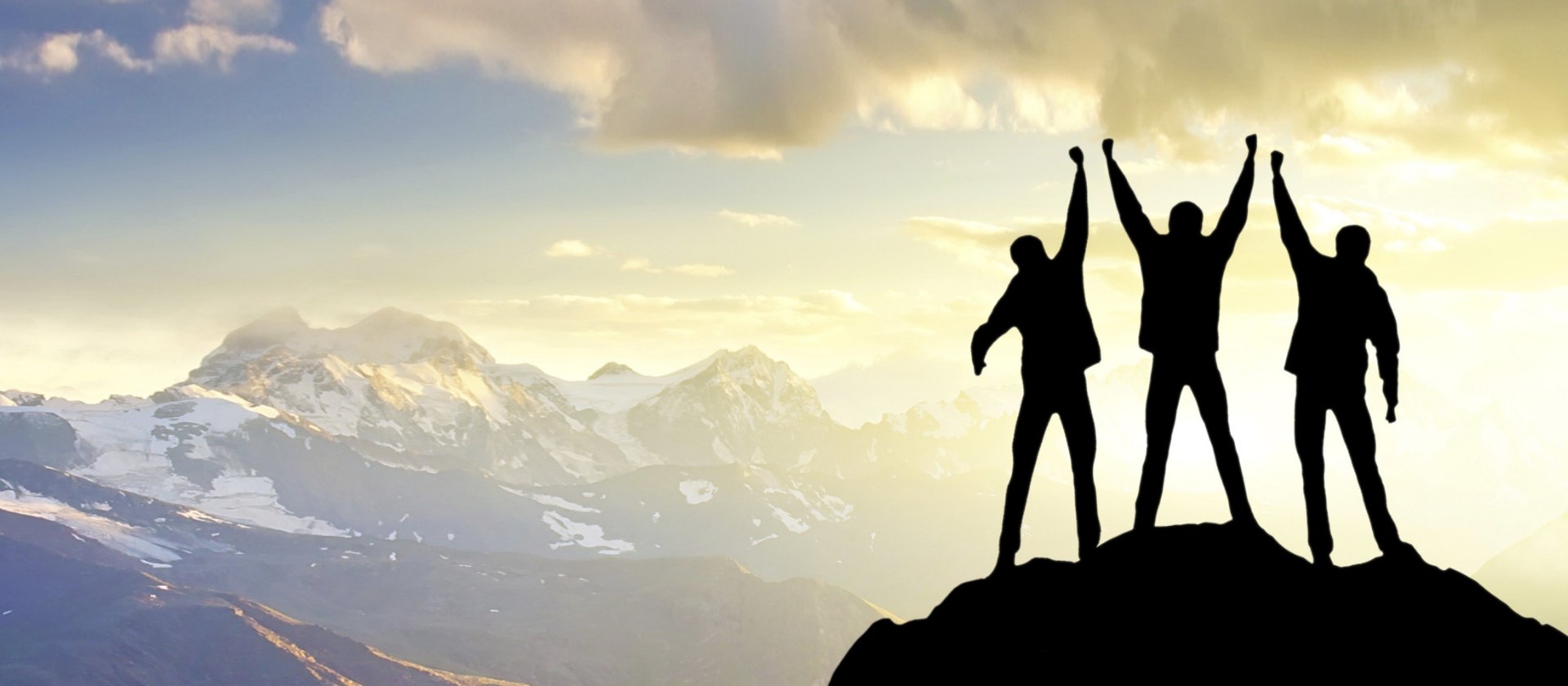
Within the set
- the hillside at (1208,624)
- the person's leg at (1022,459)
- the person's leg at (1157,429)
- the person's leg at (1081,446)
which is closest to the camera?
the hillside at (1208,624)

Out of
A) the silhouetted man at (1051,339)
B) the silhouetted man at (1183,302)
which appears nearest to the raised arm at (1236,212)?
the silhouetted man at (1183,302)

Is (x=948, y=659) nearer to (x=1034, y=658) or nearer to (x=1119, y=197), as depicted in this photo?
(x=1034, y=658)

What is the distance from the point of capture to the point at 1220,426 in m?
19.3

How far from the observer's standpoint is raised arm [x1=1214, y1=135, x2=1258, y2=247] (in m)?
19.1

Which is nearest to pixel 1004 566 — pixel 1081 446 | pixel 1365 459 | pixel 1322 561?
pixel 1081 446

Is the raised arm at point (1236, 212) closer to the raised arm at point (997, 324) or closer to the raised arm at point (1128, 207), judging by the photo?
the raised arm at point (1128, 207)

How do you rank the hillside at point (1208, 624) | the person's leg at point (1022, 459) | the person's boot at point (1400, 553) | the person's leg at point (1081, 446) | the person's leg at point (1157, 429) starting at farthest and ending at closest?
the person's leg at point (1022, 459)
the person's leg at point (1081, 446)
the person's leg at point (1157, 429)
the person's boot at point (1400, 553)
the hillside at point (1208, 624)

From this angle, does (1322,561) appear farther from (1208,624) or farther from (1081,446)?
(1081,446)

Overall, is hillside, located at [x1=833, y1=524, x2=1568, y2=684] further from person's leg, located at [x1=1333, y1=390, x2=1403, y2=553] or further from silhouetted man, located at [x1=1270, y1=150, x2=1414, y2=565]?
silhouetted man, located at [x1=1270, y1=150, x2=1414, y2=565]

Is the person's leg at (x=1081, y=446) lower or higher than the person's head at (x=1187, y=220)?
lower

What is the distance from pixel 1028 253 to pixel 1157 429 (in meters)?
2.99

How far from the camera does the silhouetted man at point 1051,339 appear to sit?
19.3 m

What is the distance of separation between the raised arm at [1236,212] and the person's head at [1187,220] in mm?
257

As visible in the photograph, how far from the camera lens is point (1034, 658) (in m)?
17.6
